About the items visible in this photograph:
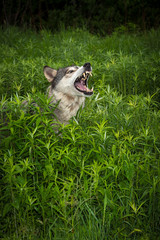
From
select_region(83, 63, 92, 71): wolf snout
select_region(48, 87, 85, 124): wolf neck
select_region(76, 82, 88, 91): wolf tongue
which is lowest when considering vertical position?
select_region(48, 87, 85, 124): wolf neck

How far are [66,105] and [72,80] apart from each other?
1.45 ft

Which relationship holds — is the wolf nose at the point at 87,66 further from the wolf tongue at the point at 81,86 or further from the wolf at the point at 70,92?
the wolf tongue at the point at 81,86

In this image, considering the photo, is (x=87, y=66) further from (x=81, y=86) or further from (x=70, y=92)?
(x=70, y=92)

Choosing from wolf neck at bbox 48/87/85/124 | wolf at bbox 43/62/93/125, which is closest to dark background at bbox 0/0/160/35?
wolf at bbox 43/62/93/125

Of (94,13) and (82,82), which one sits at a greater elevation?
(82,82)

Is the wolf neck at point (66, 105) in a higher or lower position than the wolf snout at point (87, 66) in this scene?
lower

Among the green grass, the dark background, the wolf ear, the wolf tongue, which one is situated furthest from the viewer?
the dark background

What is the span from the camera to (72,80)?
4.54 metres

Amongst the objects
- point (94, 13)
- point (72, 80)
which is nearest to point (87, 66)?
point (72, 80)

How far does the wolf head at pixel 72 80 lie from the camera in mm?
4500

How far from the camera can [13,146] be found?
3285 mm

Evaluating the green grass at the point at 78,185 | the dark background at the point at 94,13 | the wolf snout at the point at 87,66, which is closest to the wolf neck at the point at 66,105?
the green grass at the point at 78,185

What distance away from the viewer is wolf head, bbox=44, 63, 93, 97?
14.8ft

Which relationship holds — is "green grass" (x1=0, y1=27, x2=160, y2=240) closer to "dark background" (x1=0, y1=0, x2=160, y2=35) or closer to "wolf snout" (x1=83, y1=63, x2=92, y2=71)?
→ "wolf snout" (x1=83, y1=63, x2=92, y2=71)
